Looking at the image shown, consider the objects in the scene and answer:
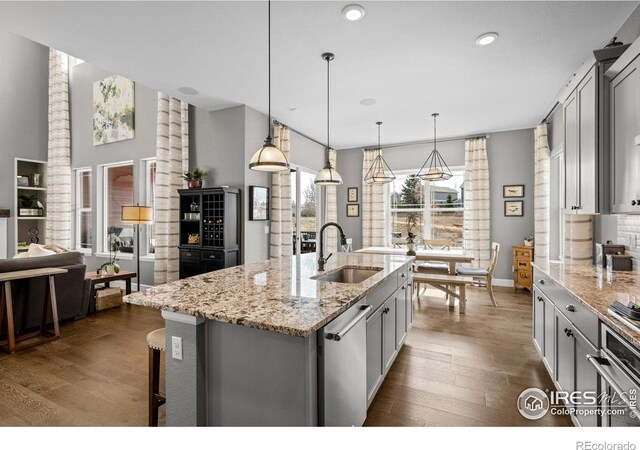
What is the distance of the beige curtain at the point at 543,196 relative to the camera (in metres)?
5.25

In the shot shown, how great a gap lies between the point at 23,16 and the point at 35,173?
570 centimetres

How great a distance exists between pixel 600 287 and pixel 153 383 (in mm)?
2849

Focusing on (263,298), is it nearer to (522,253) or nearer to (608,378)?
(608,378)

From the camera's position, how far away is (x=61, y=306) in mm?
3777

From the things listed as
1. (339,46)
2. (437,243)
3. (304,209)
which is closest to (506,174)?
(437,243)

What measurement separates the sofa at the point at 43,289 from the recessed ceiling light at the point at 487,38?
17.1 feet

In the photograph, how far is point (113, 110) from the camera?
6.09m

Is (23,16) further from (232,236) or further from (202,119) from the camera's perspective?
(232,236)

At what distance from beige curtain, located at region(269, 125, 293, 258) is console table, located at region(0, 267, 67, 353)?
2.76 metres

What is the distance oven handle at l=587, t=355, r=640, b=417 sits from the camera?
1203mm

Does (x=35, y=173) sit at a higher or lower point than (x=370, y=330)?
higher

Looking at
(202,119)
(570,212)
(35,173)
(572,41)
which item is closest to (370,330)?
(570,212)
